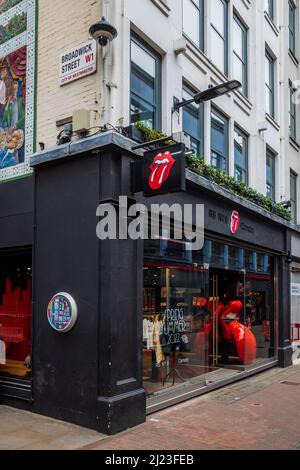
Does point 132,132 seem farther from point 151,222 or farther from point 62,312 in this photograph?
point 62,312

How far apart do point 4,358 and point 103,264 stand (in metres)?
3.12

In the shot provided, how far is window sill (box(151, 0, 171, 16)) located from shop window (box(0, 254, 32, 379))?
5.07m

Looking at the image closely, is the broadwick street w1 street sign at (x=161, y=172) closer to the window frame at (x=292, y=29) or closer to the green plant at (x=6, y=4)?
the green plant at (x=6, y=4)

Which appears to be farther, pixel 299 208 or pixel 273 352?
pixel 299 208

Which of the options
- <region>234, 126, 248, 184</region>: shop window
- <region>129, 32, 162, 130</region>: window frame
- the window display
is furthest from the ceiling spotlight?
<region>234, 126, 248, 184</region>: shop window

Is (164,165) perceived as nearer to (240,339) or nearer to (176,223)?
(176,223)

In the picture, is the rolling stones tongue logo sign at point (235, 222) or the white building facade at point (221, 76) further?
the rolling stones tongue logo sign at point (235, 222)

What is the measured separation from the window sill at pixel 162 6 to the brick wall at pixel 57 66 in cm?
154

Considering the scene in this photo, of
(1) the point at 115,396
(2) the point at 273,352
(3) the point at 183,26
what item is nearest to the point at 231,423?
(1) the point at 115,396

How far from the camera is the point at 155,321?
8570 millimetres

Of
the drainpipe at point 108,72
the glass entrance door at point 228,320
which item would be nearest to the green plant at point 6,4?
the drainpipe at point 108,72

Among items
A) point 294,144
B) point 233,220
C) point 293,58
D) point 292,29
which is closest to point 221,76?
point 233,220

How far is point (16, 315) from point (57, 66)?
436 centimetres

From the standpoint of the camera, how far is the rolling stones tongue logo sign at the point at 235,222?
11.0 meters
